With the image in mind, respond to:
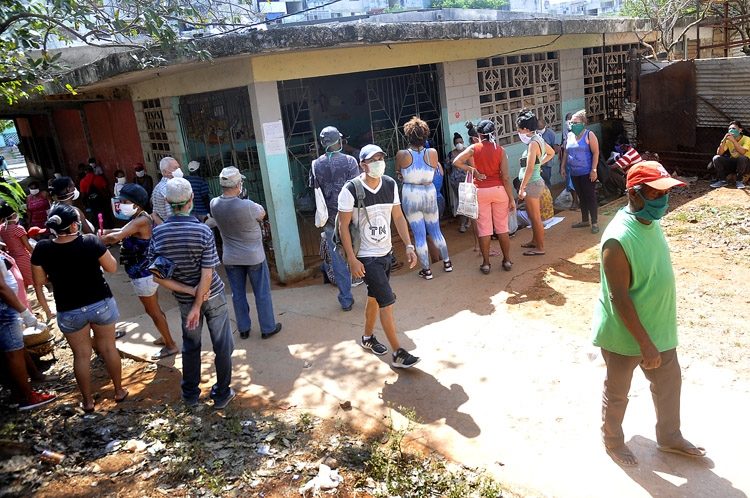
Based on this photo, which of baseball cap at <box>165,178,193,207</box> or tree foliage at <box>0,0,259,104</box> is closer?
baseball cap at <box>165,178,193,207</box>

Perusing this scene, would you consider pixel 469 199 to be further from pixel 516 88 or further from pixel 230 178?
pixel 516 88

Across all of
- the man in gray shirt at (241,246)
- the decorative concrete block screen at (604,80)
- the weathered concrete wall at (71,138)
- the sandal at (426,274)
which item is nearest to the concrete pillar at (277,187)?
the sandal at (426,274)

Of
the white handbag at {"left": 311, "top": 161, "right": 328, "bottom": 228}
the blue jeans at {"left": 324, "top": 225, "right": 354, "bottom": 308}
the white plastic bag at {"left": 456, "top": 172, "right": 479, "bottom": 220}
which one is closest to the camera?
the white handbag at {"left": 311, "top": 161, "right": 328, "bottom": 228}

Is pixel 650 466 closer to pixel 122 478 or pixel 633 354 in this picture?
pixel 633 354

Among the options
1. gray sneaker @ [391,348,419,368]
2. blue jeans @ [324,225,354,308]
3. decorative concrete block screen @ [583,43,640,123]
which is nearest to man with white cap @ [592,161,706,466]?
gray sneaker @ [391,348,419,368]

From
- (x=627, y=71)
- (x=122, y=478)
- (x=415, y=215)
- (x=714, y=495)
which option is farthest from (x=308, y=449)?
(x=627, y=71)

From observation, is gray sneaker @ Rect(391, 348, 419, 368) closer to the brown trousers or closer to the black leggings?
the brown trousers

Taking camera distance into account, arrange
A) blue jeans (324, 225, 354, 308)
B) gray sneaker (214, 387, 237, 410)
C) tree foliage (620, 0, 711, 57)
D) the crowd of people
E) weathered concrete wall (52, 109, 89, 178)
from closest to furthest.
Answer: the crowd of people < gray sneaker (214, 387, 237, 410) < blue jeans (324, 225, 354, 308) < tree foliage (620, 0, 711, 57) < weathered concrete wall (52, 109, 89, 178)

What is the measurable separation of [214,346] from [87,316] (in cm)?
92

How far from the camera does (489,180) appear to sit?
21.3ft

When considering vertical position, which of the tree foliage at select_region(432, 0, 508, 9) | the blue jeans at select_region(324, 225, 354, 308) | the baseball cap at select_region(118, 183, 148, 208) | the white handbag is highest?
the tree foliage at select_region(432, 0, 508, 9)

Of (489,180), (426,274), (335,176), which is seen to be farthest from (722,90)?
(335,176)

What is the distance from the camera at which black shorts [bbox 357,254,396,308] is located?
4512mm

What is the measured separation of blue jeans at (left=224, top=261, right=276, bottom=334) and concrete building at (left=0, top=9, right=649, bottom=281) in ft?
6.06
